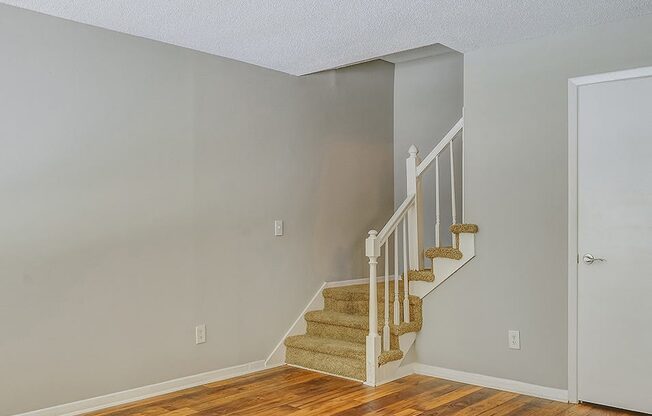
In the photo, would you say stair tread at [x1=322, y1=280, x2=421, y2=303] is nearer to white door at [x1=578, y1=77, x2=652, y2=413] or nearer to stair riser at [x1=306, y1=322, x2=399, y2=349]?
stair riser at [x1=306, y1=322, x2=399, y2=349]

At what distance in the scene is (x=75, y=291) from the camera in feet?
11.4

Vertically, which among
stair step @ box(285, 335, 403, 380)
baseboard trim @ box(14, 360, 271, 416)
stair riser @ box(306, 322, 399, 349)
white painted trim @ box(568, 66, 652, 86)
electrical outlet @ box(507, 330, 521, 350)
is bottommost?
baseboard trim @ box(14, 360, 271, 416)

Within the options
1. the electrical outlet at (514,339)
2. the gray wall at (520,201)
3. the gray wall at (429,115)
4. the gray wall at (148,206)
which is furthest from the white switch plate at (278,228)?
the electrical outlet at (514,339)

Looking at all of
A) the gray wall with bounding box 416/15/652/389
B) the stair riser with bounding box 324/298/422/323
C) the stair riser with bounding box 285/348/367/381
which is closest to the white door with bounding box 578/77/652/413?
the gray wall with bounding box 416/15/652/389

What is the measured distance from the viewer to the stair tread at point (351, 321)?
14.0ft

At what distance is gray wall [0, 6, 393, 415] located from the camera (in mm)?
3299

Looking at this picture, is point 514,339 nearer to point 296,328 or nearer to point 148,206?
point 296,328

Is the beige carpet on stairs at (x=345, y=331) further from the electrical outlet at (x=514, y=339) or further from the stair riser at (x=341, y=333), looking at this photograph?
the electrical outlet at (x=514, y=339)

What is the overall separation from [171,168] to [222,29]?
3.14 ft

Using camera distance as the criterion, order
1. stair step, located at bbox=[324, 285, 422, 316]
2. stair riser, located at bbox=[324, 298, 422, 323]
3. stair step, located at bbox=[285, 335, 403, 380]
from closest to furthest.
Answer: stair step, located at bbox=[285, 335, 403, 380], stair riser, located at bbox=[324, 298, 422, 323], stair step, located at bbox=[324, 285, 422, 316]

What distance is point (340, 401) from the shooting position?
146 inches

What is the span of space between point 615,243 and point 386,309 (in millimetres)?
1528

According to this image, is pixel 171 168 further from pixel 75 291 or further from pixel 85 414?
pixel 85 414

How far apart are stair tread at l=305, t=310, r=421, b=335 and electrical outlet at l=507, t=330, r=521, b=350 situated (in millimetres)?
680
